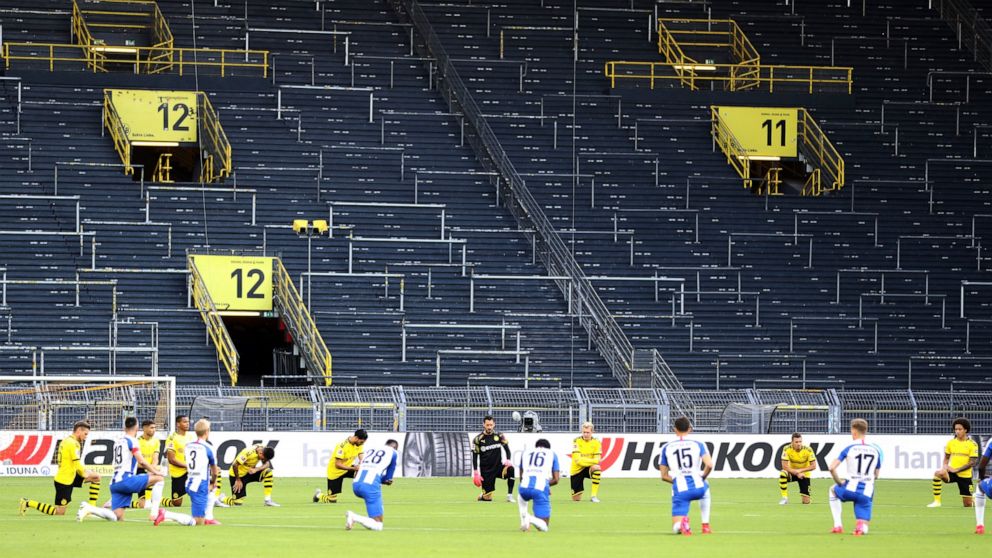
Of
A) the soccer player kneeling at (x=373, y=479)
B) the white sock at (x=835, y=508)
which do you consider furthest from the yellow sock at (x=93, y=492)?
the white sock at (x=835, y=508)

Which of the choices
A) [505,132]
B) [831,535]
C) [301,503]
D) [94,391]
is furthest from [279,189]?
[831,535]

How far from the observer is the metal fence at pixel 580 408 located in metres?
36.6

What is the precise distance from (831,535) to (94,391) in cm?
1951

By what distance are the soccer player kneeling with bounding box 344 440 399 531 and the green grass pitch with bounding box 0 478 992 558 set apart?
0.22 meters

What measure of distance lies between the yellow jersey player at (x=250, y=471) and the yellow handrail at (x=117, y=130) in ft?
65.2

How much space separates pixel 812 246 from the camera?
48.5 m

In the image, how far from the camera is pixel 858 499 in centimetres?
2119

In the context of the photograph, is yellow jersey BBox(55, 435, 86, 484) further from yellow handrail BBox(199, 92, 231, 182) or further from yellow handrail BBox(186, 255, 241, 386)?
yellow handrail BBox(199, 92, 231, 182)

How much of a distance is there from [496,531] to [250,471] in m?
7.50

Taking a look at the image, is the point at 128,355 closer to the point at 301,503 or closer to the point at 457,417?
the point at 457,417

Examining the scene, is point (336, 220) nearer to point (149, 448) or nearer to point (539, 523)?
point (149, 448)

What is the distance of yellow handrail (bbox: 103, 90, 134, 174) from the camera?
155ft

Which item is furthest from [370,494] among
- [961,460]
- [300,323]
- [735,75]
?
[735,75]

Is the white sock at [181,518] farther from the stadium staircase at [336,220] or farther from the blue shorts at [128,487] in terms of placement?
the stadium staircase at [336,220]
